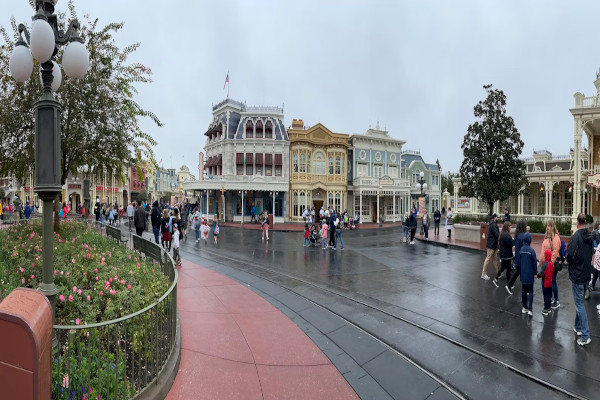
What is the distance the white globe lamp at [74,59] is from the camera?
12.9 ft

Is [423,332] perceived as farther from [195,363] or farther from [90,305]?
[90,305]

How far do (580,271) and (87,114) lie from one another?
453 inches

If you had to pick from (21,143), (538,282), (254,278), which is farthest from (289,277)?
(21,143)

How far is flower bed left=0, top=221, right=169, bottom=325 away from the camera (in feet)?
13.7

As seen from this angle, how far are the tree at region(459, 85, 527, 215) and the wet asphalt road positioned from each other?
26.3 feet

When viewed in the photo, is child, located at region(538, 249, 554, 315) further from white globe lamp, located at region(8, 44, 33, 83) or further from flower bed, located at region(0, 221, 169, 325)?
white globe lamp, located at region(8, 44, 33, 83)

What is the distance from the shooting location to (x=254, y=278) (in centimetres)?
914

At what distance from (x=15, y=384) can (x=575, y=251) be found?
23.8 ft

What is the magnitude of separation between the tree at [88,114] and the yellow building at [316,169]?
23816 millimetres

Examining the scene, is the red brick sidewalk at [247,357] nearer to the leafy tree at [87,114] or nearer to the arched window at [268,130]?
the leafy tree at [87,114]

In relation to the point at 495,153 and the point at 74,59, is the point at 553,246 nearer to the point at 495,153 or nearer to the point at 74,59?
the point at 74,59

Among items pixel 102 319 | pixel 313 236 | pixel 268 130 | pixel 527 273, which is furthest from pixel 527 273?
pixel 268 130

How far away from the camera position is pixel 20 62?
4.09m

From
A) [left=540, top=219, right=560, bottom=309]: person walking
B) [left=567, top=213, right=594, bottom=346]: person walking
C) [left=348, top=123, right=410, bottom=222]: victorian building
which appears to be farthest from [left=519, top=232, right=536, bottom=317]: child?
[left=348, top=123, right=410, bottom=222]: victorian building
